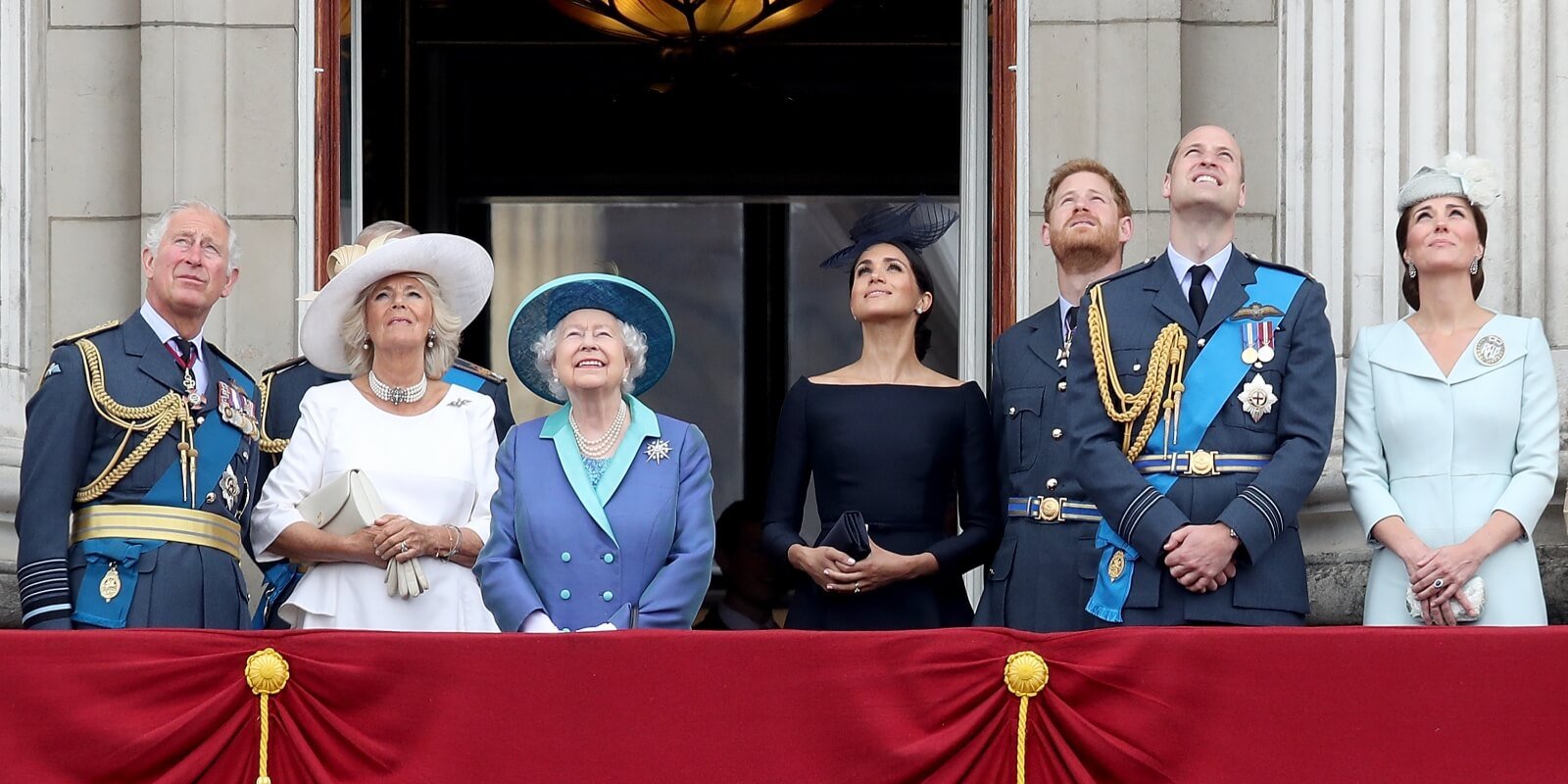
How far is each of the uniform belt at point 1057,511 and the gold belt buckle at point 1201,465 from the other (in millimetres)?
546

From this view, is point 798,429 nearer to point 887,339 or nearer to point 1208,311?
point 887,339

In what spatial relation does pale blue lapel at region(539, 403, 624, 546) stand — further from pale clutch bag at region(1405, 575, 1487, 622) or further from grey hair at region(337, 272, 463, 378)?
pale clutch bag at region(1405, 575, 1487, 622)

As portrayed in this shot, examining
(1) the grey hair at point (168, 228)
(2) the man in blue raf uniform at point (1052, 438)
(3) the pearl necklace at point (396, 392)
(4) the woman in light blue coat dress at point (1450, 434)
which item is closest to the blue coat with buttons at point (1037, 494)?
(2) the man in blue raf uniform at point (1052, 438)

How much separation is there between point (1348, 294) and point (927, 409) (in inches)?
65.9

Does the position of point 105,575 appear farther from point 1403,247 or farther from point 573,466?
point 1403,247

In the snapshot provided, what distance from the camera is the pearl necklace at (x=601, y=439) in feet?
17.6

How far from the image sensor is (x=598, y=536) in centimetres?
523

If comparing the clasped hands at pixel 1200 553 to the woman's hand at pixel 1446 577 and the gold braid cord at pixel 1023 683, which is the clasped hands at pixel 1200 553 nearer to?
the woman's hand at pixel 1446 577

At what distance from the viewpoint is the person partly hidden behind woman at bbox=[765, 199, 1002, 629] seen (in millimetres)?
5754

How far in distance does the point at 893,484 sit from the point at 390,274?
4.49 ft

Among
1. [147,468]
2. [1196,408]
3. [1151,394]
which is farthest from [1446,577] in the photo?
[147,468]

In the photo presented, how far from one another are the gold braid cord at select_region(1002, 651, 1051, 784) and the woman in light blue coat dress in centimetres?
112

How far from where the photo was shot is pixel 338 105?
24.8 ft

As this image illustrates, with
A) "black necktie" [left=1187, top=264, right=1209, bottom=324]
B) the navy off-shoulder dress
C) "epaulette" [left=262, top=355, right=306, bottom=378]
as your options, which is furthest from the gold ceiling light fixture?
"black necktie" [left=1187, top=264, right=1209, bottom=324]
